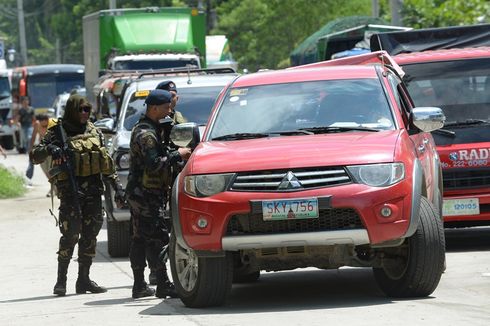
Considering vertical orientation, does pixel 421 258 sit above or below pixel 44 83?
above

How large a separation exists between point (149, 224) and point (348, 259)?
1938 mm

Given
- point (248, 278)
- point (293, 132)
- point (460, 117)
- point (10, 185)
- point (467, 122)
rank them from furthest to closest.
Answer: point (10, 185), point (460, 117), point (467, 122), point (248, 278), point (293, 132)

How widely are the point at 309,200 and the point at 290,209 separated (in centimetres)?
15

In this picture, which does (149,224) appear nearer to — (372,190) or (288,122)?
(288,122)

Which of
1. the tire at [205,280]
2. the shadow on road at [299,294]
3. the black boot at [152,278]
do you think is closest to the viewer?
the tire at [205,280]

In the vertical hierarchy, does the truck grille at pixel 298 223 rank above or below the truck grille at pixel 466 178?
above

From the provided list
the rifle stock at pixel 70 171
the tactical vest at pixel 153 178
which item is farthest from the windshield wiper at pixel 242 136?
the rifle stock at pixel 70 171

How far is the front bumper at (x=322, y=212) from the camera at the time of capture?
9805mm

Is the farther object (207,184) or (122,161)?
(122,161)

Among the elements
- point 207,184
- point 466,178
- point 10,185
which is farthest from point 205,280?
point 10,185

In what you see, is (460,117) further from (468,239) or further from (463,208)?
A: (468,239)

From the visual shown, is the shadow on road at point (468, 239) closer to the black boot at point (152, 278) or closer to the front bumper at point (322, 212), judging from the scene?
the black boot at point (152, 278)

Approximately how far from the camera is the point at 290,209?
9.82 meters

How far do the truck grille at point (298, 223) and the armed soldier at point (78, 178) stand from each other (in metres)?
Result: 2.17
